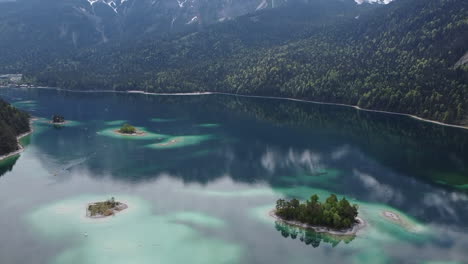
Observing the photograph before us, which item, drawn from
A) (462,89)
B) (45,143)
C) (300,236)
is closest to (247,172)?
(300,236)

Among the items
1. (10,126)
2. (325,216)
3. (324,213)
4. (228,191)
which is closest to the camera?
(325,216)

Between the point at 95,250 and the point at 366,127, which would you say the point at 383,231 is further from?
the point at 366,127

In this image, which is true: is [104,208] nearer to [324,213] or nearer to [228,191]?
[228,191]

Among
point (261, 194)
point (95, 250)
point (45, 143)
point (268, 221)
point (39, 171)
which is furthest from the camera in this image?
point (45, 143)

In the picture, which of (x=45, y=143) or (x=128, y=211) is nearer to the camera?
(x=128, y=211)

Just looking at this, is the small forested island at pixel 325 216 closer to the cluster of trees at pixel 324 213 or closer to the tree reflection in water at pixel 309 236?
the cluster of trees at pixel 324 213

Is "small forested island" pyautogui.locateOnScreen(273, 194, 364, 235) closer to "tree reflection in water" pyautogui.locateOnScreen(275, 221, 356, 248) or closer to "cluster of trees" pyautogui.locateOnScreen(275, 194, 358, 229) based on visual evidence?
"cluster of trees" pyautogui.locateOnScreen(275, 194, 358, 229)

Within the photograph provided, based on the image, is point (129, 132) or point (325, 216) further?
point (129, 132)

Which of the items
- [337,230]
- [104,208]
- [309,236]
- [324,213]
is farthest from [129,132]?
[337,230]
